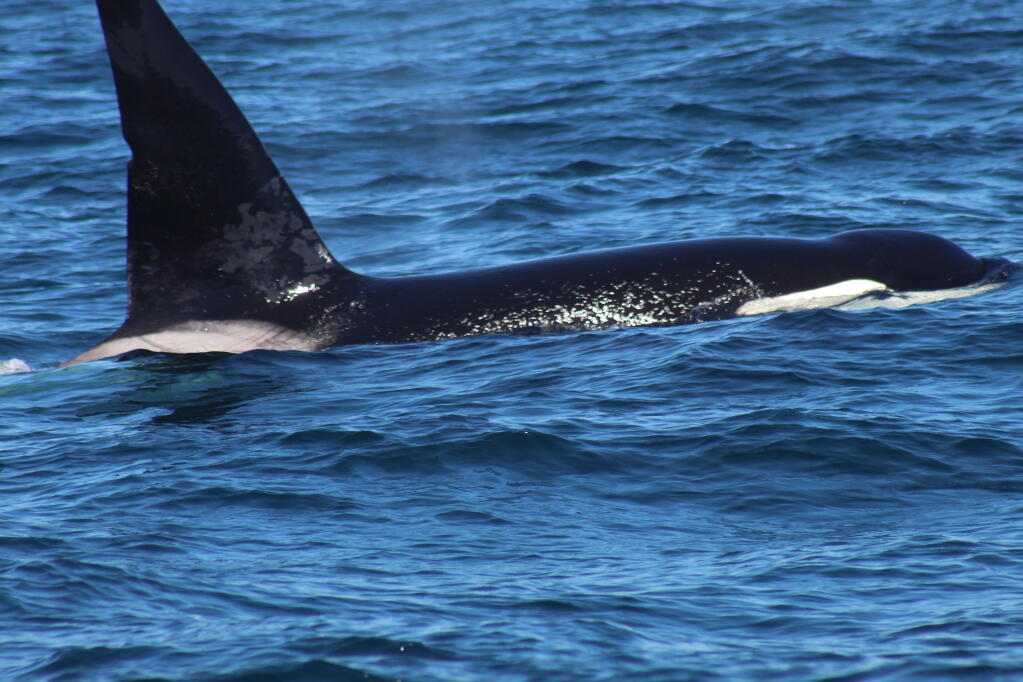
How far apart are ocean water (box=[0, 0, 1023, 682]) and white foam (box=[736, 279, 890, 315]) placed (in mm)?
327

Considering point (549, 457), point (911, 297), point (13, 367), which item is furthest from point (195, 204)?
point (911, 297)

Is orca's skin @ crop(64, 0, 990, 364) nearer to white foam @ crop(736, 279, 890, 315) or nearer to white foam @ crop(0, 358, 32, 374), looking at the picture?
white foam @ crop(736, 279, 890, 315)

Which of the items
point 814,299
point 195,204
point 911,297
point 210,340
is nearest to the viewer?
point 195,204

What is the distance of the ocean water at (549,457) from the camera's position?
23.3 feet

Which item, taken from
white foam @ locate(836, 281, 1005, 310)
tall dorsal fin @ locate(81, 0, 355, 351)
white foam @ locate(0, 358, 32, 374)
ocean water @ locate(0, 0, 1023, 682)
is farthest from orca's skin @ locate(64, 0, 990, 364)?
white foam @ locate(0, 358, 32, 374)

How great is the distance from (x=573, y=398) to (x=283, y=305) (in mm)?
3018

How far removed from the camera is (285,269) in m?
12.5

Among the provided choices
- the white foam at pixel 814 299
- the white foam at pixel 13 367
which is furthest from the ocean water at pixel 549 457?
the white foam at pixel 814 299

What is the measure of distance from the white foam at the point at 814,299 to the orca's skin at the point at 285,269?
0.10 ft

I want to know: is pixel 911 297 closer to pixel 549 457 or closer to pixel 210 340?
pixel 549 457

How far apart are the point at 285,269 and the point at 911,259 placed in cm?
631

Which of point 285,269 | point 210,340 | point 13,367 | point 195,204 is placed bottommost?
point 13,367

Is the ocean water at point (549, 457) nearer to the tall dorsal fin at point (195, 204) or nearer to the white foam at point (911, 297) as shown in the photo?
the white foam at point (911, 297)

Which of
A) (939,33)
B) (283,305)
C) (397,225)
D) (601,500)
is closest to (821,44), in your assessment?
(939,33)
